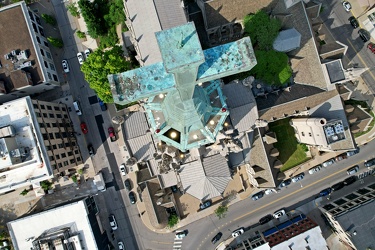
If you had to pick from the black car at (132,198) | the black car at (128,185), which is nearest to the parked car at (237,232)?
the black car at (132,198)

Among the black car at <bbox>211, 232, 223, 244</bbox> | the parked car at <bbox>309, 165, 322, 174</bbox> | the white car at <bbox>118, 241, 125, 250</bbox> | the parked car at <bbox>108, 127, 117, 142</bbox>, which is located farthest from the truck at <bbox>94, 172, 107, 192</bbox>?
the parked car at <bbox>309, 165, 322, 174</bbox>

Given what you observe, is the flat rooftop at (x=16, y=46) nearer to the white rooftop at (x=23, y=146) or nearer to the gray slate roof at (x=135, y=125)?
the white rooftop at (x=23, y=146)

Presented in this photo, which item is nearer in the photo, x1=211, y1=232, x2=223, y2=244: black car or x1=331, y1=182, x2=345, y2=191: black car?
x1=211, y1=232, x2=223, y2=244: black car

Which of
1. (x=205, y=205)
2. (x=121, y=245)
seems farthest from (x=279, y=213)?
(x=121, y=245)

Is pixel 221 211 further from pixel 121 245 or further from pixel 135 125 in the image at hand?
pixel 135 125

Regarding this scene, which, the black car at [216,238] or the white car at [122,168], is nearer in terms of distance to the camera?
the white car at [122,168]

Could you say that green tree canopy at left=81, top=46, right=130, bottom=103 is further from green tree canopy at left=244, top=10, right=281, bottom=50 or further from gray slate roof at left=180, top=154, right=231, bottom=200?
green tree canopy at left=244, top=10, right=281, bottom=50

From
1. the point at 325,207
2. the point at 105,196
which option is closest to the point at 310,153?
the point at 325,207

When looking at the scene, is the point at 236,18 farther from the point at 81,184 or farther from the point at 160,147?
the point at 81,184
